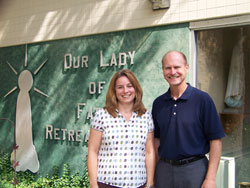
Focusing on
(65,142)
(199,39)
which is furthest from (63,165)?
(199,39)

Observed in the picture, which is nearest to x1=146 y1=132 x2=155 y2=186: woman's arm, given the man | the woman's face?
the man

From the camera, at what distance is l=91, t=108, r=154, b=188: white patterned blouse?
8.71 feet

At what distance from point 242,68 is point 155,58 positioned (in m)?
1.21

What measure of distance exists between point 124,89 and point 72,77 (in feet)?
9.97

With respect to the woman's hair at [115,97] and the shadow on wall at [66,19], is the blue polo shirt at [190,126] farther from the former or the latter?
the shadow on wall at [66,19]

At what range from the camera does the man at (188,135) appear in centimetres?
257

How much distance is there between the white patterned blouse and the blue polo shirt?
218mm

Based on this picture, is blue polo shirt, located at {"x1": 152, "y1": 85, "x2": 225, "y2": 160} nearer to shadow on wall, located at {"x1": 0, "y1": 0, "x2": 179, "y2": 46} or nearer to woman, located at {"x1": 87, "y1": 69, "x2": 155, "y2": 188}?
woman, located at {"x1": 87, "y1": 69, "x2": 155, "y2": 188}

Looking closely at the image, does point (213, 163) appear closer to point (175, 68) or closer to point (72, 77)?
point (175, 68)

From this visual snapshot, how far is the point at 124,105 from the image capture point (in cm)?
280

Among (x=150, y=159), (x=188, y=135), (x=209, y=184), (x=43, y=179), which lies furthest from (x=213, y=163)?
(x=43, y=179)

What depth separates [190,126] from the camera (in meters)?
2.59

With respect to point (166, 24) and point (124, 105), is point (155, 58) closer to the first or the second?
point (166, 24)

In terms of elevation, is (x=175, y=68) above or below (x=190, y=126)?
above
